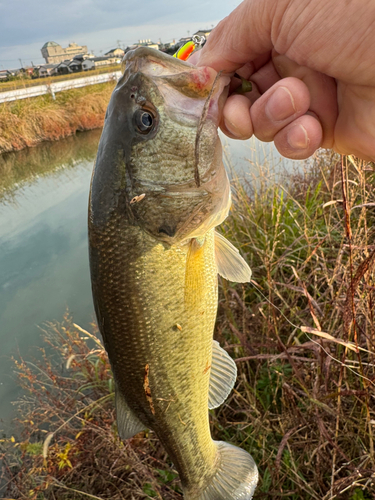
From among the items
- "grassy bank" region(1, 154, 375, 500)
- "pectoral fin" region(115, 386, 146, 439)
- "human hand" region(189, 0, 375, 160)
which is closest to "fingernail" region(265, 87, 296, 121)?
"human hand" region(189, 0, 375, 160)

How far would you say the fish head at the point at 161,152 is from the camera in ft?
4.41

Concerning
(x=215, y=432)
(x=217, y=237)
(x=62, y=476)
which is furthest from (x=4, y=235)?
(x=217, y=237)

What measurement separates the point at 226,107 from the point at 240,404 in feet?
7.18

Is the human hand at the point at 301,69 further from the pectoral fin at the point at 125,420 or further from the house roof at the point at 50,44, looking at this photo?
the house roof at the point at 50,44

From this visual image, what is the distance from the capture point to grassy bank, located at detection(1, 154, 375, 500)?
5.88 feet

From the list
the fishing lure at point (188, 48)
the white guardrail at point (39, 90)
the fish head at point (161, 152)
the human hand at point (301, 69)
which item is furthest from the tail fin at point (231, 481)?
the white guardrail at point (39, 90)

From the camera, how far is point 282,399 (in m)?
2.19

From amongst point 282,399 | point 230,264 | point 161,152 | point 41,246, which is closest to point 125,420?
point 230,264

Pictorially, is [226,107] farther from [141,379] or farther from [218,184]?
[141,379]

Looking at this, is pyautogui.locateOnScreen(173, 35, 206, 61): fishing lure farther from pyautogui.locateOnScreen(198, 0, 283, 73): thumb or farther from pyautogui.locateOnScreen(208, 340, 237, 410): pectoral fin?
pyautogui.locateOnScreen(208, 340, 237, 410): pectoral fin

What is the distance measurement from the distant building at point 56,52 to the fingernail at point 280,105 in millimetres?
100587

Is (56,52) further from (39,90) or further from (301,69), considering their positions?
(301,69)

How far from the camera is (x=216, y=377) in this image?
72.2 inches

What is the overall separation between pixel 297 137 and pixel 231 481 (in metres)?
1.72
